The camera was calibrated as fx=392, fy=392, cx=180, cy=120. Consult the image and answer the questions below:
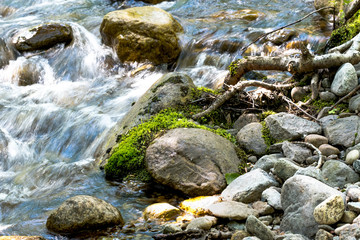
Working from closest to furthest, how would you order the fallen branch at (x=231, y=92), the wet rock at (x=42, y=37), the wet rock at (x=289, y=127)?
the wet rock at (x=289, y=127) → the fallen branch at (x=231, y=92) → the wet rock at (x=42, y=37)

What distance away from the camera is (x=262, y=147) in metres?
5.16

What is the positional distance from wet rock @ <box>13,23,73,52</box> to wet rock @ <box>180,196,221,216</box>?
28.6 ft

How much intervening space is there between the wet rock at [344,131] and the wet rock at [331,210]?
58.8 inches

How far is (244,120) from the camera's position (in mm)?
5812

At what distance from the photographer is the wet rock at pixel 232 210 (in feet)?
12.5

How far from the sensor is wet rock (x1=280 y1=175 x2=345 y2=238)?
323 cm

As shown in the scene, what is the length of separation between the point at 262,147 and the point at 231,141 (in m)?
0.46

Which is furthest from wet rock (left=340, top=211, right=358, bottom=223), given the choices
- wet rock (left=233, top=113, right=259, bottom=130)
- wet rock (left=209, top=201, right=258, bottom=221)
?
wet rock (left=233, top=113, right=259, bottom=130)

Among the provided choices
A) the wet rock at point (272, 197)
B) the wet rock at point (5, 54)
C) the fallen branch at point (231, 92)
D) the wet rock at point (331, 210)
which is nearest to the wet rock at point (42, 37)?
the wet rock at point (5, 54)

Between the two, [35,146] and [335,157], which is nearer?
[335,157]

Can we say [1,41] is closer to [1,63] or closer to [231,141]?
[1,63]

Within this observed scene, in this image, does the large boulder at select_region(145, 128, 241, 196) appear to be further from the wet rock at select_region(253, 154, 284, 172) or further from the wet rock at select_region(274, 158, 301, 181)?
the wet rock at select_region(274, 158, 301, 181)

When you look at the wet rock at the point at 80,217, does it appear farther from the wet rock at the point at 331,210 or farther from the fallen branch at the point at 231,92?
the fallen branch at the point at 231,92

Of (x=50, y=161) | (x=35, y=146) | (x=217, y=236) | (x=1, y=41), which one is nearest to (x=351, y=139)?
(x=217, y=236)
